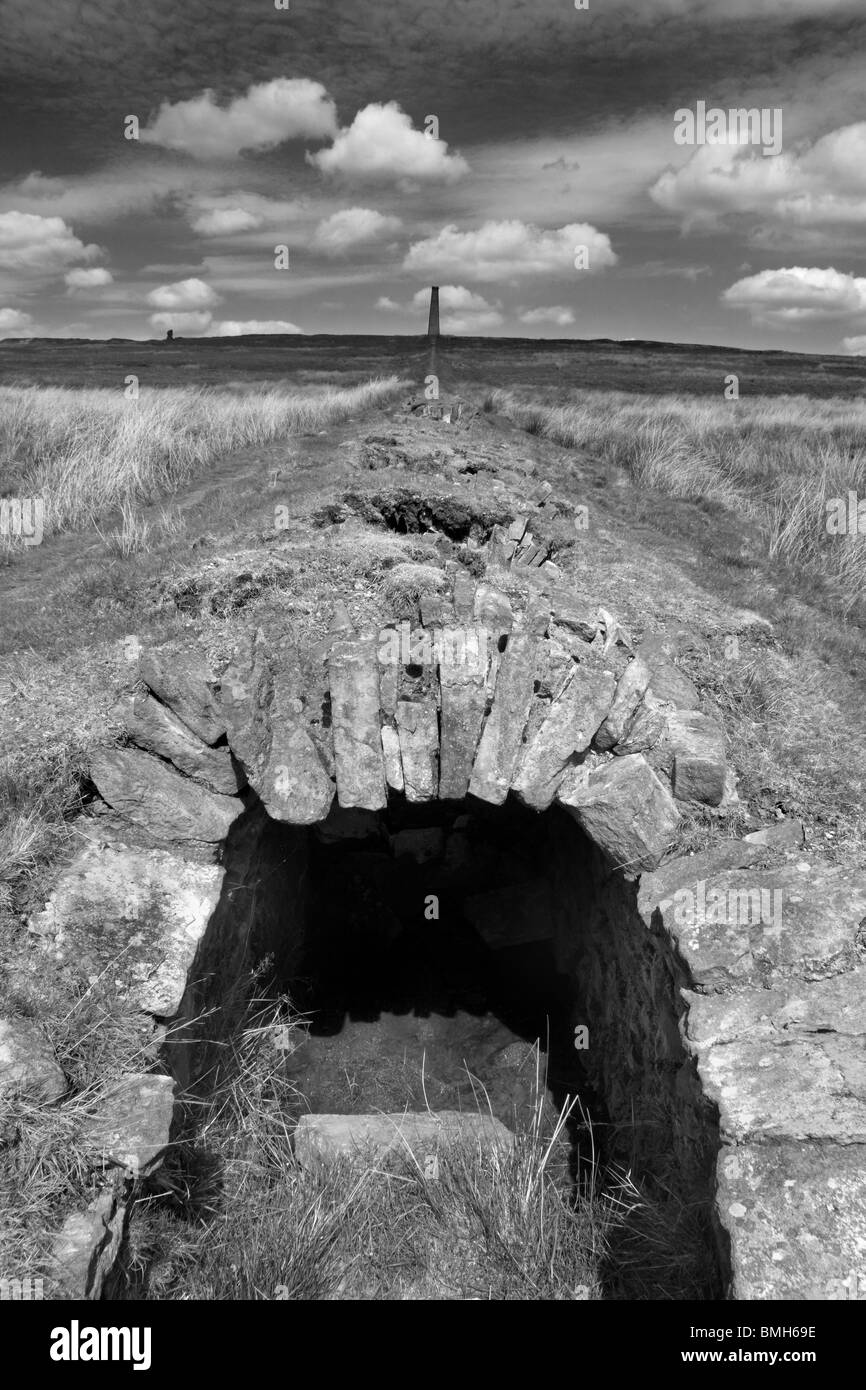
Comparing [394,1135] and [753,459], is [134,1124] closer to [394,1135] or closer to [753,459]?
[394,1135]

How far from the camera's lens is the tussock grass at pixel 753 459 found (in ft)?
33.4

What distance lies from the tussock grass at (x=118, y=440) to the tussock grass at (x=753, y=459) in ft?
14.9

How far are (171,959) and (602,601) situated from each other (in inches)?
161

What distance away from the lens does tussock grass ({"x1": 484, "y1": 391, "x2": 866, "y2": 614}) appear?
33.4ft

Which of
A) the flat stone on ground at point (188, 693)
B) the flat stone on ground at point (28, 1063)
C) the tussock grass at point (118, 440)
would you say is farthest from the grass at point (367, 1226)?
the tussock grass at point (118, 440)

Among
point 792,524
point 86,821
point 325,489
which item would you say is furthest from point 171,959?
point 792,524

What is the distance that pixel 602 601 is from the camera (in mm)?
6621

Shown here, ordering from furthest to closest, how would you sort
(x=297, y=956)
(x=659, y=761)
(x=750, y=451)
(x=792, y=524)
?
(x=750, y=451)
(x=792, y=524)
(x=297, y=956)
(x=659, y=761)

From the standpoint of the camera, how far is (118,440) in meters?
12.2

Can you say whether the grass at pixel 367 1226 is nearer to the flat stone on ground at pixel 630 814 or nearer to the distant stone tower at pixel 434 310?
the flat stone on ground at pixel 630 814

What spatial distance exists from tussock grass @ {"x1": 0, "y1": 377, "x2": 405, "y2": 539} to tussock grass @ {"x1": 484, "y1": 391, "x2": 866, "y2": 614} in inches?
178

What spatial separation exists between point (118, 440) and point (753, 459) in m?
10.1
